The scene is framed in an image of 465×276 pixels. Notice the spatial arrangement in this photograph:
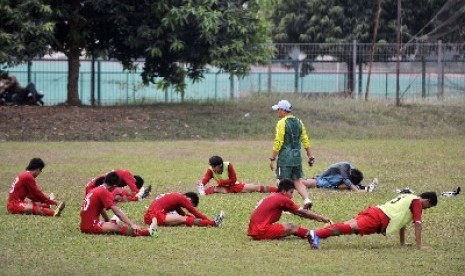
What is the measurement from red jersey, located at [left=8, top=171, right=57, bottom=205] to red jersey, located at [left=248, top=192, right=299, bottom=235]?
425cm

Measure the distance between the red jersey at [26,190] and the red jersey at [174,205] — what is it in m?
2.08

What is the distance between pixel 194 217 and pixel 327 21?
32.0 m

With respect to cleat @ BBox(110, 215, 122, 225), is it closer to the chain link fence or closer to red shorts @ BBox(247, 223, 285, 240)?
red shorts @ BBox(247, 223, 285, 240)

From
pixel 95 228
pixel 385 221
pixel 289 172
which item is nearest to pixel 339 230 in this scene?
pixel 385 221

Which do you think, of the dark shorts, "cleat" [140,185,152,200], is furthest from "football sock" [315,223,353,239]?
"cleat" [140,185,152,200]

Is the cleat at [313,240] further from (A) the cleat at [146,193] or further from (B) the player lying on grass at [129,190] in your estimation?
(A) the cleat at [146,193]

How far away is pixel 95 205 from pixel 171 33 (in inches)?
808

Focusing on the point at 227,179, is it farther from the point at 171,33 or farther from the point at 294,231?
the point at 171,33

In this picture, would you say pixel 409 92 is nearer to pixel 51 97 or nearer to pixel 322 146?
pixel 322 146

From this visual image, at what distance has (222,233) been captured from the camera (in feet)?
53.2

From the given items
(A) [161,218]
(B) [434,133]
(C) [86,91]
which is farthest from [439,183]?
(C) [86,91]

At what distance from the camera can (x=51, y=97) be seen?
4469cm

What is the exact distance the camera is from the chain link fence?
41.3 m

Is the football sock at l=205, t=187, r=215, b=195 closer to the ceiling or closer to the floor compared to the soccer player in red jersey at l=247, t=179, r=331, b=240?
closer to the floor
